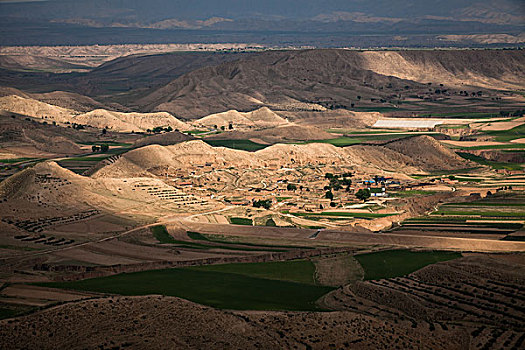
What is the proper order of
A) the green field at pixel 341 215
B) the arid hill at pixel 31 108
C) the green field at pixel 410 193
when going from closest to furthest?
1. the green field at pixel 341 215
2. the green field at pixel 410 193
3. the arid hill at pixel 31 108

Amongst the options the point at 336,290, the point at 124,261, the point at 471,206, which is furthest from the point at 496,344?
the point at 471,206

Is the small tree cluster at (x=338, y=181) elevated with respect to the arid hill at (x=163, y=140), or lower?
lower

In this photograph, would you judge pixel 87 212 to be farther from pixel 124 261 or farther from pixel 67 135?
pixel 67 135

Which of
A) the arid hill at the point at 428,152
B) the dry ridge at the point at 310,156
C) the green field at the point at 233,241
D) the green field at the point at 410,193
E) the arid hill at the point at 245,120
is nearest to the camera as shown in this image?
the green field at the point at 233,241

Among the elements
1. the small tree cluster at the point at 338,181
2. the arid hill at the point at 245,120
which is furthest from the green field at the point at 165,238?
the arid hill at the point at 245,120

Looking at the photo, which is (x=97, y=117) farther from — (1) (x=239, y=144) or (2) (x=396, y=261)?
(2) (x=396, y=261)

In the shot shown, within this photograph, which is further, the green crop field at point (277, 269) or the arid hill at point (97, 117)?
the arid hill at point (97, 117)

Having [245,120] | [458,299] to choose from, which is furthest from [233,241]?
[245,120]

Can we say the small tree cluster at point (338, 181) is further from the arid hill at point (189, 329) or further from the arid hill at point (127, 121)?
the arid hill at point (127, 121)

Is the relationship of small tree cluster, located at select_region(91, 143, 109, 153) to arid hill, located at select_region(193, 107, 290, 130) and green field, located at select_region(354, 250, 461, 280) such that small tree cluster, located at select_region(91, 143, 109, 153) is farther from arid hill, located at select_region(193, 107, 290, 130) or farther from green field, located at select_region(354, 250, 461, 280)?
green field, located at select_region(354, 250, 461, 280)
